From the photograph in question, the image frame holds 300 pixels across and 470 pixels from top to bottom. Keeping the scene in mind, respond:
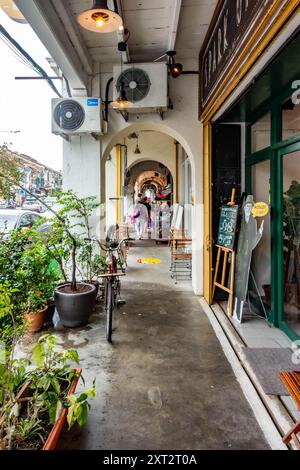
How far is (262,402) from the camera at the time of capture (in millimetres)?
2023

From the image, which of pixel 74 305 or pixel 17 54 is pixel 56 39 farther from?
pixel 74 305

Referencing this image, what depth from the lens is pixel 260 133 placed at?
3.72 meters

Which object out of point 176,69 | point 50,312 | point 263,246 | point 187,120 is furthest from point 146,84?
point 50,312

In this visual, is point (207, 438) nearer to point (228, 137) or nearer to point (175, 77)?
point (228, 137)

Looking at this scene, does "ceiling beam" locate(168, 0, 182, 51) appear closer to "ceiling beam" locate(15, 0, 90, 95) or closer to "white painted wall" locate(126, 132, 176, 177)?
"ceiling beam" locate(15, 0, 90, 95)

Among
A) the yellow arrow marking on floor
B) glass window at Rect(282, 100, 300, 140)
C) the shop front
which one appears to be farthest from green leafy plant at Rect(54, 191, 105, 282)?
the yellow arrow marking on floor

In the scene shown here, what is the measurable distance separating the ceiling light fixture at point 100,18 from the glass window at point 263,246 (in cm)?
224

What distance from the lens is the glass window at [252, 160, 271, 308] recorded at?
3525mm

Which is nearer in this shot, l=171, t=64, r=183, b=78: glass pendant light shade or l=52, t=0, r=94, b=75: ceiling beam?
l=52, t=0, r=94, b=75: ceiling beam

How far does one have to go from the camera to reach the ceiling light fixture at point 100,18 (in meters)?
2.19

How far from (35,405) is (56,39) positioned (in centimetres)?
317

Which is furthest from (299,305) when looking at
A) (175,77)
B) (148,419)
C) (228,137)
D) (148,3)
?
(148,3)

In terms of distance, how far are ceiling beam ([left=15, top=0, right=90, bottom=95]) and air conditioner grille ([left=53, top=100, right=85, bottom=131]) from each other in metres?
0.27
